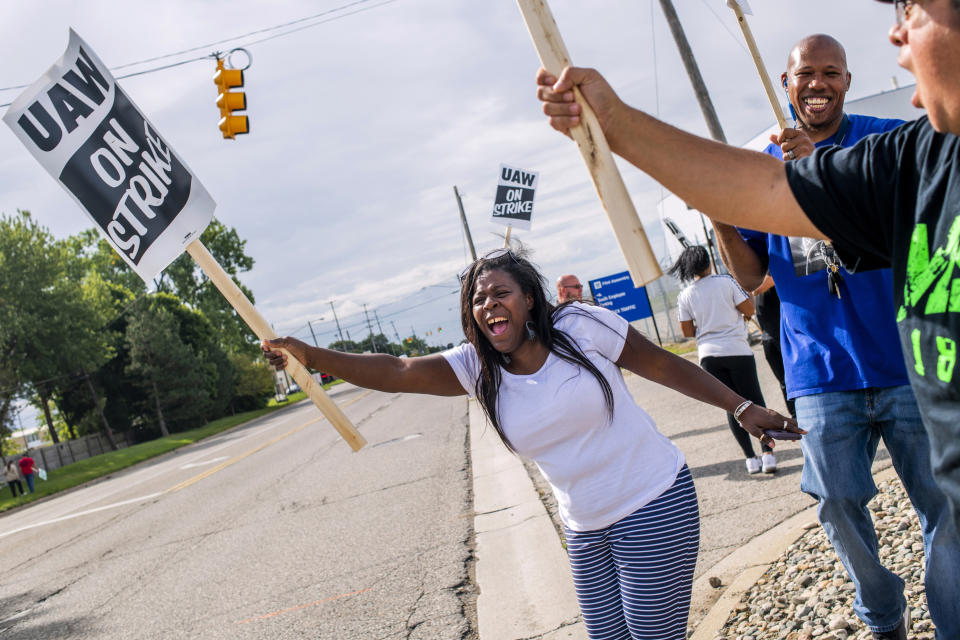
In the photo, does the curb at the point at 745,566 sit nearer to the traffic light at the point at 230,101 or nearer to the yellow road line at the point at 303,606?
the yellow road line at the point at 303,606

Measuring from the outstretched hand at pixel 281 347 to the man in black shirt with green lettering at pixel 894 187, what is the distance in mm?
1840

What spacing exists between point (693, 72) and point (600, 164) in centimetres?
1235

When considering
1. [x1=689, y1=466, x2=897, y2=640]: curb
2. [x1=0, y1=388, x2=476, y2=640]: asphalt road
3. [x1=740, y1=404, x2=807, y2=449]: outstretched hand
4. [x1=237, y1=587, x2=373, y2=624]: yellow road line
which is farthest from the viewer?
[x1=237, y1=587, x2=373, y2=624]: yellow road line

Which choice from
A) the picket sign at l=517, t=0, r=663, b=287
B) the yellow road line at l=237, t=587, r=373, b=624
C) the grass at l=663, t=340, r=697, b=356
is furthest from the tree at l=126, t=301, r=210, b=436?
the picket sign at l=517, t=0, r=663, b=287

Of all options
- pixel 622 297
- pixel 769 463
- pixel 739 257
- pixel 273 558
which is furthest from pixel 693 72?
pixel 739 257

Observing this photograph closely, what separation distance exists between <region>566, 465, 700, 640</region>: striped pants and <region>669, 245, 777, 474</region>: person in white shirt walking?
11.5ft

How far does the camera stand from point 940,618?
8.01 feet

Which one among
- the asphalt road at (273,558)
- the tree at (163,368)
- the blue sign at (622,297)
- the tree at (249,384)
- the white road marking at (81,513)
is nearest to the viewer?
the asphalt road at (273,558)

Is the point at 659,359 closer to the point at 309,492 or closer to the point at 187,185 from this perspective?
the point at 187,185

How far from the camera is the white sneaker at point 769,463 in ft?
19.9

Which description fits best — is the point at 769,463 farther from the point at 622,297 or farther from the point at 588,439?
the point at 622,297

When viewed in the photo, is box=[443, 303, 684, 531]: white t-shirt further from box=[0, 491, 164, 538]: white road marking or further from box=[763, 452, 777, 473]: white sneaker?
box=[0, 491, 164, 538]: white road marking

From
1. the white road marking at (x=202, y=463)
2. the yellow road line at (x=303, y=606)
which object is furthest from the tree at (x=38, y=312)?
the yellow road line at (x=303, y=606)

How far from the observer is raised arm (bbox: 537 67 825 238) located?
5.58ft
